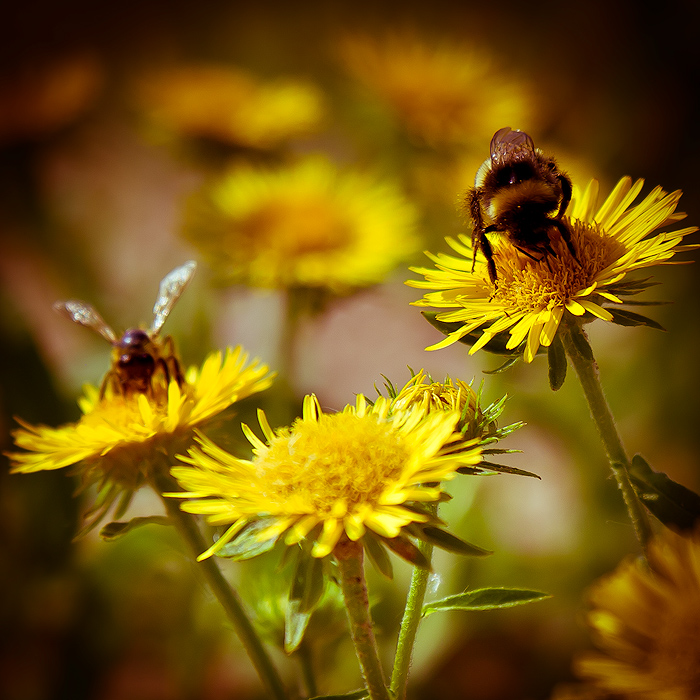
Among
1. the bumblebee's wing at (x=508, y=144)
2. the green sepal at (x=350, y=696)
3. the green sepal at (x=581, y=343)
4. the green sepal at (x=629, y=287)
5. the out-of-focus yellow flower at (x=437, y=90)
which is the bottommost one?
the green sepal at (x=350, y=696)

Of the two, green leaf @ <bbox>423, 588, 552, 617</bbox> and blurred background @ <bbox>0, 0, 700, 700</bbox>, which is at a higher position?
blurred background @ <bbox>0, 0, 700, 700</bbox>

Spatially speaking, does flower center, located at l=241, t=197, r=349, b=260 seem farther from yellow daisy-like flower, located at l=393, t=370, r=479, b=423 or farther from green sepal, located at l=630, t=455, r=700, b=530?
green sepal, located at l=630, t=455, r=700, b=530

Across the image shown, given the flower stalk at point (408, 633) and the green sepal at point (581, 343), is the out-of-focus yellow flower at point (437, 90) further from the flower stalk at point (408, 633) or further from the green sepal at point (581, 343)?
the flower stalk at point (408, 633)

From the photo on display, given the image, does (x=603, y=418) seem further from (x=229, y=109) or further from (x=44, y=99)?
(x=44, y=99)

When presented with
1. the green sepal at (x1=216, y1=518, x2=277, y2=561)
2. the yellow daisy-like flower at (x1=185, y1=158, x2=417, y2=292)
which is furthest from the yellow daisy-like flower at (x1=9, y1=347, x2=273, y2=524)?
the yellow daisy-like flower at (x1=185, y1=158, x2=417, y2=292)

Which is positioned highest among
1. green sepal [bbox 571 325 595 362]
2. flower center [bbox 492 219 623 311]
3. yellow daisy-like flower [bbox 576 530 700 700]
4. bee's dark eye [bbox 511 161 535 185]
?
bee's dark eye [bbox 511 161 535 185]

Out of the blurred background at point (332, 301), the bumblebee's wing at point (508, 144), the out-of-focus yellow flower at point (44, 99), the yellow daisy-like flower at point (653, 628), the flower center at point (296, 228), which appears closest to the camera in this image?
the yellow daisy-like flower at point (653, 628)

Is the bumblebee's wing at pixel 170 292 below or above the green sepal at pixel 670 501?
above

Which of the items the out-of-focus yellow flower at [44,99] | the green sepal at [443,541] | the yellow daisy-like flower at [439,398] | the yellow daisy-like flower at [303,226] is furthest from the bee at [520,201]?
the out-of-focus yellow flower at [44,99]
